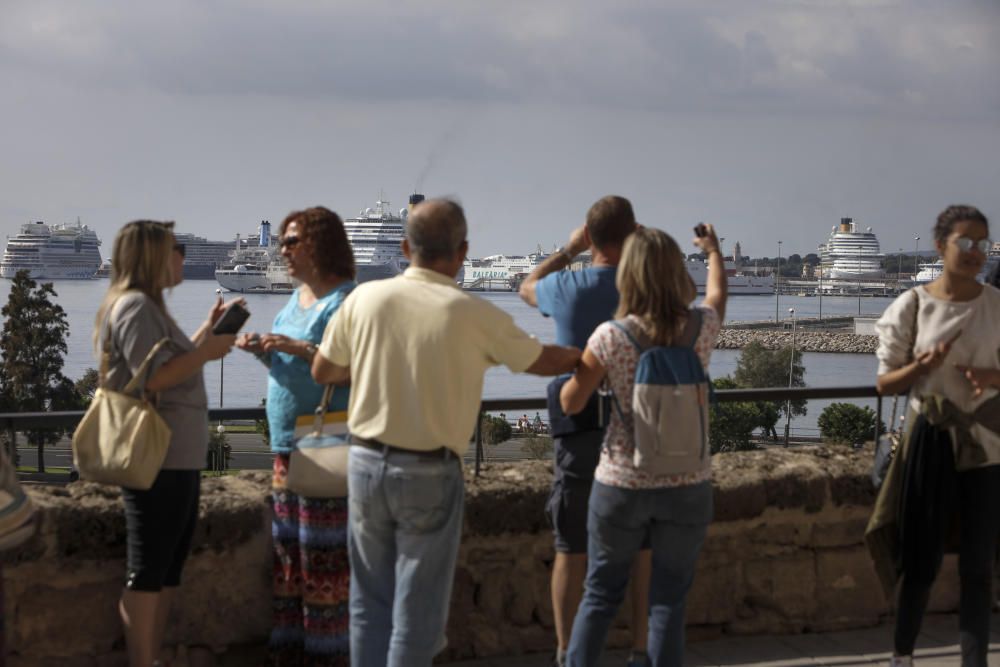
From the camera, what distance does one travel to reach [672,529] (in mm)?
3072

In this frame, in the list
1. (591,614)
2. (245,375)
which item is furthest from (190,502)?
(245,375)

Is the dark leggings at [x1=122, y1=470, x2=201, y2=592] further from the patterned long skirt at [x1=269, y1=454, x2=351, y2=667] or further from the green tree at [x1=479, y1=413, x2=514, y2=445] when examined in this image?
the green tree at [x1=479, y1=413, x2=514, y2=445]

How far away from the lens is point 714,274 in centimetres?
343

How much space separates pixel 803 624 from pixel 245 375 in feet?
161

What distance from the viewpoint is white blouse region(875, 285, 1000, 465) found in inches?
134

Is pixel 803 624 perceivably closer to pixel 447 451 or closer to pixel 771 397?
pixel 771 397

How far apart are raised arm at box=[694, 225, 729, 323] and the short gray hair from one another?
73cm

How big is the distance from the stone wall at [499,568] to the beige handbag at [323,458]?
1.71 ft

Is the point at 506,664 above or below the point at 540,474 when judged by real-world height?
below

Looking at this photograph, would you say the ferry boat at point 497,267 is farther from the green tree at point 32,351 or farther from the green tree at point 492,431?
the green tree at point 492,431

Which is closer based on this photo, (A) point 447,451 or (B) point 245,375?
(A) point 447,451

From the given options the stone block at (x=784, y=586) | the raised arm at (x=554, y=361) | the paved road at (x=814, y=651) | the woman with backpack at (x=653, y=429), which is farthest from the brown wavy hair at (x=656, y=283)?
the stone block at (x=784, y=586)

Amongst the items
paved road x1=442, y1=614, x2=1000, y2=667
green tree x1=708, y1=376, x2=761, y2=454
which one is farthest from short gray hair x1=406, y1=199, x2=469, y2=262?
green tree x1=708, y1=376, x2=761, y2=454

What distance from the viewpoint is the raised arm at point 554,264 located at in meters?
3.65
